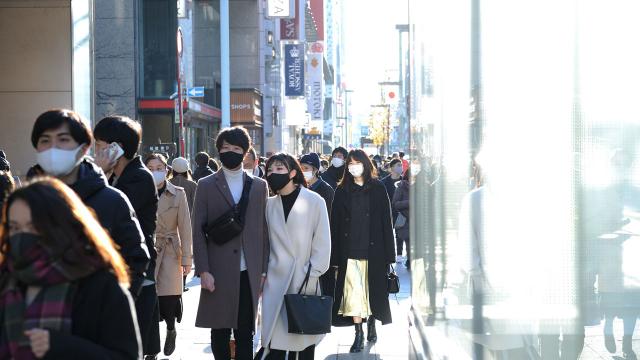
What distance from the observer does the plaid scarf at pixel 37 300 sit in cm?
247

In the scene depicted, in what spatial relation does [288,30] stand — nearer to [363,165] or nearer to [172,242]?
[363,165]

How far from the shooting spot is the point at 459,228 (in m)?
3.69

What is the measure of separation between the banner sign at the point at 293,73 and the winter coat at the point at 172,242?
4785 centimetres

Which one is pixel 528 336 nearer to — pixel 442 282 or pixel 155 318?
pixel 442 282

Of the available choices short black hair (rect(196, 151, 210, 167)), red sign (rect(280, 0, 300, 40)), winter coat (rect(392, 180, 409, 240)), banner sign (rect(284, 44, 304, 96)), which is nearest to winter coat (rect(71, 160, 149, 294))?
winter coat (rect(392, 180, 409, 240))

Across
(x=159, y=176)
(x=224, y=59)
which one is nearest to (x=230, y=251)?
(x=159, y=176)

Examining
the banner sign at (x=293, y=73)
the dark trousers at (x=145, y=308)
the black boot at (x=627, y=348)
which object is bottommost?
the dark trousers at (x=145, y=308)

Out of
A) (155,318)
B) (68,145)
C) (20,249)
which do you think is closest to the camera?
(20,249)

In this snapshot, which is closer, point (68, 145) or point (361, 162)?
point (68, 145)

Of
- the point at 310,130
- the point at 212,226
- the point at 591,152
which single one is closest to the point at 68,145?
the point at 591,152

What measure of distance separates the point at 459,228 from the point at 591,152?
1520mm

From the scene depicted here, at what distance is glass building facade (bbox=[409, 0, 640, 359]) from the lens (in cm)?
207

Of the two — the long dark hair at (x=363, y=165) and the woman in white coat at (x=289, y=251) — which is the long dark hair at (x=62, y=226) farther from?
the long dark hair at (x=363, y=165)

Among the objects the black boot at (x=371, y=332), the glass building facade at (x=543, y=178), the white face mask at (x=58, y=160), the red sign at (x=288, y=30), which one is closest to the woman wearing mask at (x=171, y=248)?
the black boot at (x=371, y=332)
